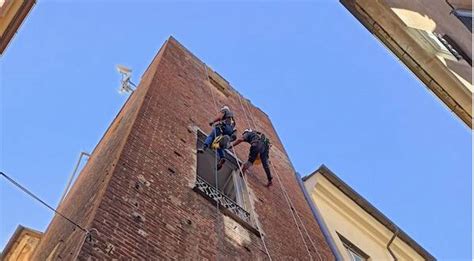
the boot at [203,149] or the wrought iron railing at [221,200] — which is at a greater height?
the boot at [203,149]

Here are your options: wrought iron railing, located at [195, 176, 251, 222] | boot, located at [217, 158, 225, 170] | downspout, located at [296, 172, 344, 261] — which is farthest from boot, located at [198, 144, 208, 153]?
downspout, located at [296, 172, 344, 261]

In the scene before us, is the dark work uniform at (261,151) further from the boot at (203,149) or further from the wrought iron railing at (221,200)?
the wrought iron railing at (221,200)

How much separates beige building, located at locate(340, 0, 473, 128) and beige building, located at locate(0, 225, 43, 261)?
23.3 ft

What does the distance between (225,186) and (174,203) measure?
2.74 meters

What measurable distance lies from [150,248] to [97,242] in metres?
0.60

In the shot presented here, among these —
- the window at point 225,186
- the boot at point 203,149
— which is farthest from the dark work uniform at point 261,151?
the boot at point 203,149

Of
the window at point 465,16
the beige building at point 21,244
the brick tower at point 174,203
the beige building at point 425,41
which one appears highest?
the beige building at point 425,41

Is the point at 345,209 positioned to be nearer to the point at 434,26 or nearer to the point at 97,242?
the point at 434,26

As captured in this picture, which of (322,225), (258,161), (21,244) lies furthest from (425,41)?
(21,244)

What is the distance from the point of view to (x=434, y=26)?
7.70m

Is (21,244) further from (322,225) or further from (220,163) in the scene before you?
(322,225)

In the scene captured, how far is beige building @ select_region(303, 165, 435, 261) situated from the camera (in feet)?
36.3

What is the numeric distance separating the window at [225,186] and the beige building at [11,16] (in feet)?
11.9

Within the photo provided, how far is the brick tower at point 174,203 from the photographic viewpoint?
5.19 meters
